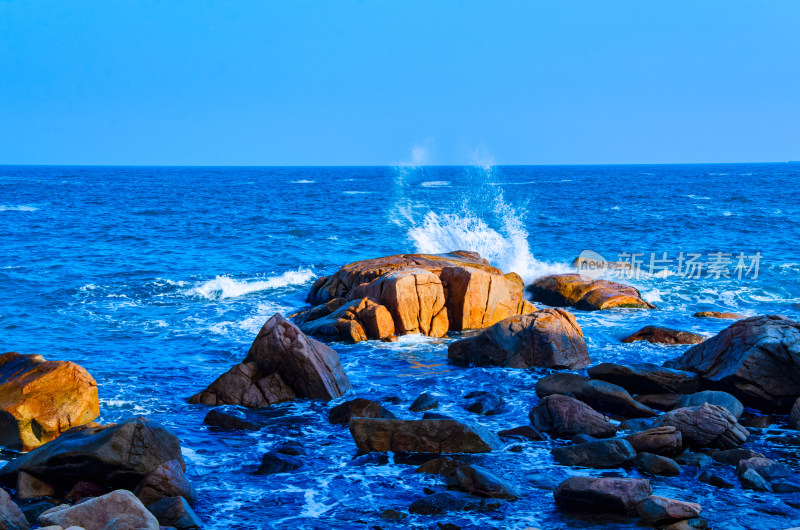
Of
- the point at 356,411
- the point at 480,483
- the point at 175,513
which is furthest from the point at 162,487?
the point at 480,483

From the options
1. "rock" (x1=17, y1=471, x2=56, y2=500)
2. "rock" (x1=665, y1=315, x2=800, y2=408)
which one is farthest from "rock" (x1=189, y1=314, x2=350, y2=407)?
"rock" (x1=665, y1=315, x2=800, y2=408)

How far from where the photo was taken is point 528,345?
15539 mm

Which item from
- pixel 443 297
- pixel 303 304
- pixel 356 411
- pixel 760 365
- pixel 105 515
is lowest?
pixel 303 304

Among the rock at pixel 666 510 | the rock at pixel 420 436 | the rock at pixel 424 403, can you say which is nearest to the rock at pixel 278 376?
the rock at pixel 424 403

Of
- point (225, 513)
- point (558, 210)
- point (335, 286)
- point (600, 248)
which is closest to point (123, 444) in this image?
point (225, 513)

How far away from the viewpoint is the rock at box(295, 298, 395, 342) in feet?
57.9

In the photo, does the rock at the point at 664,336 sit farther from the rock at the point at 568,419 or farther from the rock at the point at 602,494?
the rock at the point at 602,494

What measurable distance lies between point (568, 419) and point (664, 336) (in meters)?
7.25

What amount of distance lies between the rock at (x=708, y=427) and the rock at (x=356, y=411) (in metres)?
4.63

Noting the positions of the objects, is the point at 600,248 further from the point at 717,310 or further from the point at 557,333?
the point at 557,333

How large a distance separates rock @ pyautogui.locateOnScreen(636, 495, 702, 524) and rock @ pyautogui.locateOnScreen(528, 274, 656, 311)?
44.6 feet

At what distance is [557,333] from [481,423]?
14.4 feet

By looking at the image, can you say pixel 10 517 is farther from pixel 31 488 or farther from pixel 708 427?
pixel 708 427

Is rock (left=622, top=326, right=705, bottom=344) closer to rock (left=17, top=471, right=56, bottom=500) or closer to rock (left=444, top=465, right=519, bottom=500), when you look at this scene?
rock (left=444, top=465, right=519, bottom=500)
